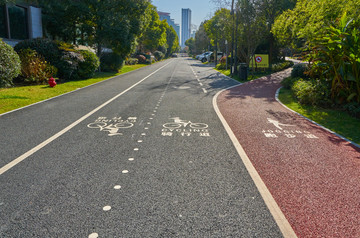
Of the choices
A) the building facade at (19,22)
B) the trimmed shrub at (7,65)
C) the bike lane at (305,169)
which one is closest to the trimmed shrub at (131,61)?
the building facade at (19,22)

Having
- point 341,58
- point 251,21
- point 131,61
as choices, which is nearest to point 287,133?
point 341,58

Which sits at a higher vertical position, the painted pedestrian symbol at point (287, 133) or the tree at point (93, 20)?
the tree at point (93, 20)

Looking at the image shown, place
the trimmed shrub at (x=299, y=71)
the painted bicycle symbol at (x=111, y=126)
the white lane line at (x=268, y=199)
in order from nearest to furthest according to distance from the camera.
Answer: the white lane line at (x=268, y=199) → the painted bicycle symbol at (x=111, y=126) → the trimmed shrub at (x=299, y=71)

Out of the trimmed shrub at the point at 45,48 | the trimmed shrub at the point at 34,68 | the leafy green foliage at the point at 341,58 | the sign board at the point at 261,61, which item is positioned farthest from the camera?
the sign board at the point at 261,61

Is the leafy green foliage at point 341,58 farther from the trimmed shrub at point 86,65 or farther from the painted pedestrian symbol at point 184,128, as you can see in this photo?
the trimmed shrub at point 86,65

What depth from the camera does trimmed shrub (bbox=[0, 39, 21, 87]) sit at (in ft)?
40.5

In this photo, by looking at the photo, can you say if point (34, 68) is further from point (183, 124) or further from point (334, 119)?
point (334, 119)

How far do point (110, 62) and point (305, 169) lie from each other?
23880 mm

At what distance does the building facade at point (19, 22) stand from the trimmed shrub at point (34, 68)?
15.1 ft

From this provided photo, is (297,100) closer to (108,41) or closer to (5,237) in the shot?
(5,237)

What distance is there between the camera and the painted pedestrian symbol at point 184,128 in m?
6.48

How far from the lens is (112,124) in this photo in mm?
7270

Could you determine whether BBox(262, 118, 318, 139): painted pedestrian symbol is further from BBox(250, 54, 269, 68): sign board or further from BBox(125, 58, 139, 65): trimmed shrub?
BBox(125, 58, 139, 65): trimmed shrub

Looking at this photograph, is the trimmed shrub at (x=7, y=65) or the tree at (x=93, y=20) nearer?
the trimmed shrub at (x=7, y=65)
